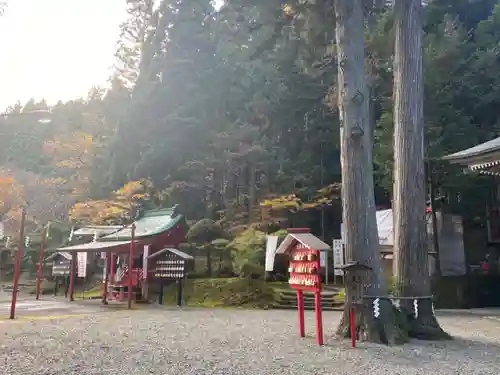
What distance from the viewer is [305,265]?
7.84 meters

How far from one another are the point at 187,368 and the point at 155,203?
1693cm

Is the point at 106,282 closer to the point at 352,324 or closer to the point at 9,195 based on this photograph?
the point at 352,324

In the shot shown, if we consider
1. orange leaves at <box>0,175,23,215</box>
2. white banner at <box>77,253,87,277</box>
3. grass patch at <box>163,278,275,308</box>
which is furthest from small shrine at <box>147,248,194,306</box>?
orange leaves at <box>0,175,23,215</box>

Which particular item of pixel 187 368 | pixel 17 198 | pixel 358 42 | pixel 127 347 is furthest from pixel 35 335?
pixel 17 198

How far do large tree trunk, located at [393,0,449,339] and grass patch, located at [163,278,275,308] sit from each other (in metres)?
7.24

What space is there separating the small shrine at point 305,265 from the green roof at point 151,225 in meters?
8.55

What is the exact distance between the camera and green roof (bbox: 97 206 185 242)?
1603 centimetres

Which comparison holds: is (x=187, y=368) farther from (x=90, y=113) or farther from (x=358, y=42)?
(x=90, y=113)

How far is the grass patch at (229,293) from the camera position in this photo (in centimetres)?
1499

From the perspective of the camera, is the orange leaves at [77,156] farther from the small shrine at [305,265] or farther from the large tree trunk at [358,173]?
the large tree trunk at [358,173]

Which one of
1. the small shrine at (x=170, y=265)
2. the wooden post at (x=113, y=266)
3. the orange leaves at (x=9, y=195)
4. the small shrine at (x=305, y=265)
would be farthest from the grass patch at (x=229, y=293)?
the orange leaves at (x=9, y=195)

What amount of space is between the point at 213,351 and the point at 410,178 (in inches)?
187

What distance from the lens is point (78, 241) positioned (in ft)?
72.7

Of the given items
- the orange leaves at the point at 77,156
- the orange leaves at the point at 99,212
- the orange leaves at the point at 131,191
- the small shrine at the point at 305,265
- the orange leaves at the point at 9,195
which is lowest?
the small shrine at the point at 305,265
